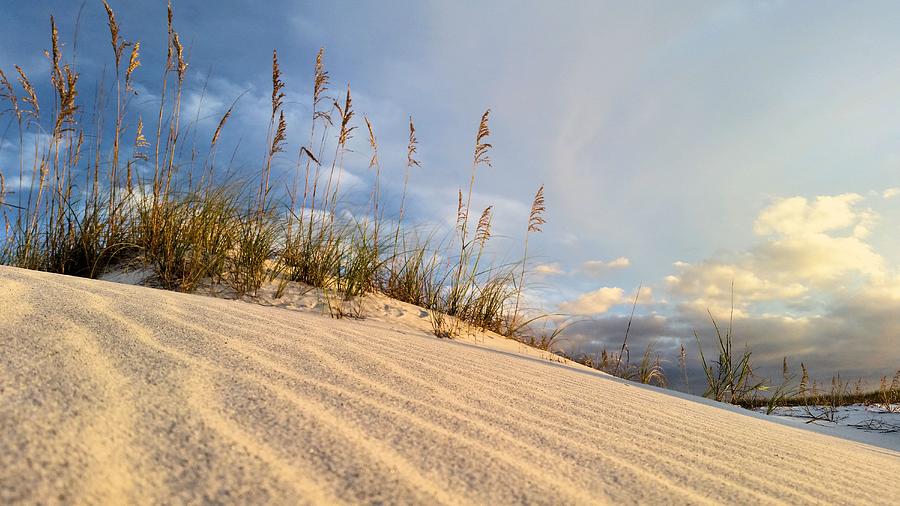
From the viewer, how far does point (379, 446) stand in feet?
3.59

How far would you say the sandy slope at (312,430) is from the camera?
34.8 inches

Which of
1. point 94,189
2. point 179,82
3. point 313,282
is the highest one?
point 179,82

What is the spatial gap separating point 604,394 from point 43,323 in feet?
6.76

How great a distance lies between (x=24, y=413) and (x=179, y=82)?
482 cm

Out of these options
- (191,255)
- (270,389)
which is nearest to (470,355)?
(270,389)

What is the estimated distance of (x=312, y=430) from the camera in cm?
111

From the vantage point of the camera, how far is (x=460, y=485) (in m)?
0.99

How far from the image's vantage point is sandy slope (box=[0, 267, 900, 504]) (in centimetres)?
88

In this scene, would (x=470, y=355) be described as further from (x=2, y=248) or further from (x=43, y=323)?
(x=2, y=248)

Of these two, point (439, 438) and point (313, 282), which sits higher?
point (313, 282)

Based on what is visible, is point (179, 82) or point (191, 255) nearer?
point (191, 255)

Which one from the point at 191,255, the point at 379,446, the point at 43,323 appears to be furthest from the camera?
the point at 191,255

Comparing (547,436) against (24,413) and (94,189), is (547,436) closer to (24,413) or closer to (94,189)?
(24,413)

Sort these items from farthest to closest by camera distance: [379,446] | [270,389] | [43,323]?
[43,323] → [270,389] → [379,446]
